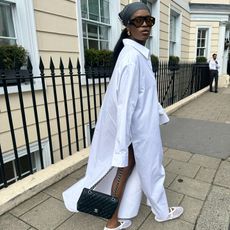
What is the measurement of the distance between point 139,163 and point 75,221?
87 centimetres

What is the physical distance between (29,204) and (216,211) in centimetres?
185

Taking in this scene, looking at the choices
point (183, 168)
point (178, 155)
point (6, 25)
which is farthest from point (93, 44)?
point (183, 168)

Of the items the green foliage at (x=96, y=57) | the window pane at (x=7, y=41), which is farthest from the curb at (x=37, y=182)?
the green foliage at (x=96, y=57)

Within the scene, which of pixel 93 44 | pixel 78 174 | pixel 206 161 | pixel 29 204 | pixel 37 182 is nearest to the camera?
pixel 29 204

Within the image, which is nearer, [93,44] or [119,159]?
[119,159]

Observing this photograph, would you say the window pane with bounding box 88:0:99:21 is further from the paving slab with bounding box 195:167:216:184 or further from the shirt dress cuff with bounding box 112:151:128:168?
the shirt dress cuff with bounding box 112:151:128:168

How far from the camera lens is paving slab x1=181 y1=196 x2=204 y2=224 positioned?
2145mm

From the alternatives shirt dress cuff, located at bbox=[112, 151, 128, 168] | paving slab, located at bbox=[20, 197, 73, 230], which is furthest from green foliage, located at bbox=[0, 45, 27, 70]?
shirt dress cuff, located at bbox=[112, 151, 128, 168]

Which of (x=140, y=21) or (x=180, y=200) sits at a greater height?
(x=140, y=21)

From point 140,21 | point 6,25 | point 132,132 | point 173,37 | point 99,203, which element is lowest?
point 99,203

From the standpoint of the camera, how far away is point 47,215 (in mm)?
2213

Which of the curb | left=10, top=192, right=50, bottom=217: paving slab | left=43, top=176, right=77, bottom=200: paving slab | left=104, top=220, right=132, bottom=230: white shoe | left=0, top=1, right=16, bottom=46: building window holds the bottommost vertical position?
left=43, top=176, right=77, bottom=200: paving slab

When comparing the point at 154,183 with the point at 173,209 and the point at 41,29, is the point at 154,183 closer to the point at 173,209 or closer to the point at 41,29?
the point at 173,209

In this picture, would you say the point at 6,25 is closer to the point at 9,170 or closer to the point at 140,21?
the point at 9,170
